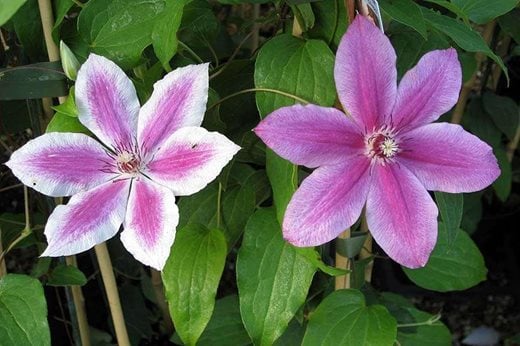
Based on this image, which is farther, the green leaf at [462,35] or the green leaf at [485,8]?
the green leaf at [485,8]

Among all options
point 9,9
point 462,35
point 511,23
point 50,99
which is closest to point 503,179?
point 511,23

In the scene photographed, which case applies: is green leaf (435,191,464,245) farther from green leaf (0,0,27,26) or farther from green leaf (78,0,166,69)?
green leaf (0,0,27,26)

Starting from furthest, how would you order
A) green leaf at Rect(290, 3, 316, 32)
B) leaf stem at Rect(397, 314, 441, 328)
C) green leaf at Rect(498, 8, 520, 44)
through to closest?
green leaf at Rect(498, 8, 520, 44), leaf stem at Rect(397, 314, 441, 328), green leaf at Rect(290, 3, 316, 32)

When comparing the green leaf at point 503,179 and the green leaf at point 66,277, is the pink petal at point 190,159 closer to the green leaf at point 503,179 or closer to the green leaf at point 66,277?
the green leaf at point 66,277

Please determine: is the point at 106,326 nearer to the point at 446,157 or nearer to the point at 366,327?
the point at 366,327

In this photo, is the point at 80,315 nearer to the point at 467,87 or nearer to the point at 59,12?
the point at 59,12

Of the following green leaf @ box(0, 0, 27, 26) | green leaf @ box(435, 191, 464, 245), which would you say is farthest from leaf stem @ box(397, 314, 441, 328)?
green leaf @ box(0, 0, 27, 26)

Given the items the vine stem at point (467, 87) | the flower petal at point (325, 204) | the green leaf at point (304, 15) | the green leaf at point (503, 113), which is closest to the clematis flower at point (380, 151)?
the flower petal at point (325, 204)
